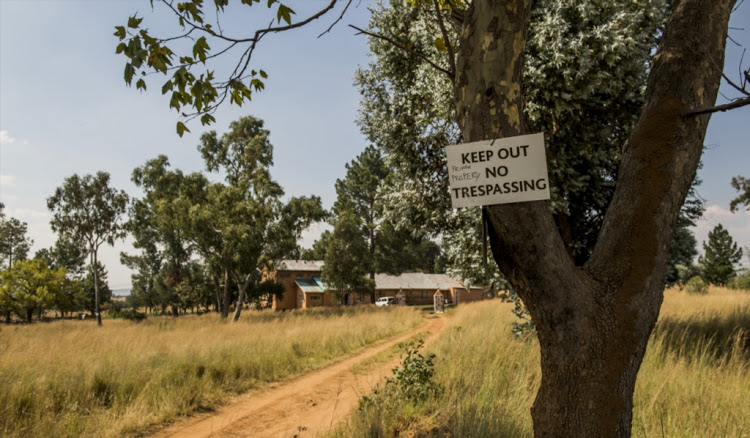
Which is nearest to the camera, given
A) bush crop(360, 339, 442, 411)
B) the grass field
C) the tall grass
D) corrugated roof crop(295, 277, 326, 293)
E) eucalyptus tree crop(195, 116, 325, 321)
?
the grass field

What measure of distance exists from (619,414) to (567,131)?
566 cm

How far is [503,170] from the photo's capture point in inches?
79.4

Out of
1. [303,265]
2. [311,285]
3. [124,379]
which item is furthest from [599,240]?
[303,265]

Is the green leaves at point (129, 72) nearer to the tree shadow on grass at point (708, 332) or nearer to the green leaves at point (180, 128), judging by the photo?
the green leaves at point (180, 128)

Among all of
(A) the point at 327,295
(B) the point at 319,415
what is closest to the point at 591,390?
(B) the point at 319,415

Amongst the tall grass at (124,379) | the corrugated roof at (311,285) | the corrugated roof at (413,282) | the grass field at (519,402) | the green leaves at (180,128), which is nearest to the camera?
the green leaves at (180,128)

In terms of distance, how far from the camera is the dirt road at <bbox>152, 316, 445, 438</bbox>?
539 centimetres

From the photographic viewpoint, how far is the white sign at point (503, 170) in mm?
1986

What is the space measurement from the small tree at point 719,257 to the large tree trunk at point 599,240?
44.5 m

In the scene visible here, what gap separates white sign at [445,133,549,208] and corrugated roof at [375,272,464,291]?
51.0 m

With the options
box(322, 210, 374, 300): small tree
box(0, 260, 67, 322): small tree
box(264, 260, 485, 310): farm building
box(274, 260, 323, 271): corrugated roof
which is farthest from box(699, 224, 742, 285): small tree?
box(0, 260, 67, 322): small tree

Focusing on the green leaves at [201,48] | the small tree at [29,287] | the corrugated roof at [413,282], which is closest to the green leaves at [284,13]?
the green leaves at [201,48]

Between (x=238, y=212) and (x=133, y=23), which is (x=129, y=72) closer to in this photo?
(x=133, y=23)

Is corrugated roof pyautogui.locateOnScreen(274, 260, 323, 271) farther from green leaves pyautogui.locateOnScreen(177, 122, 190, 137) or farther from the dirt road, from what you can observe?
green leaves pyautogui.locateOnScreen(177, 122, 190, 137)
